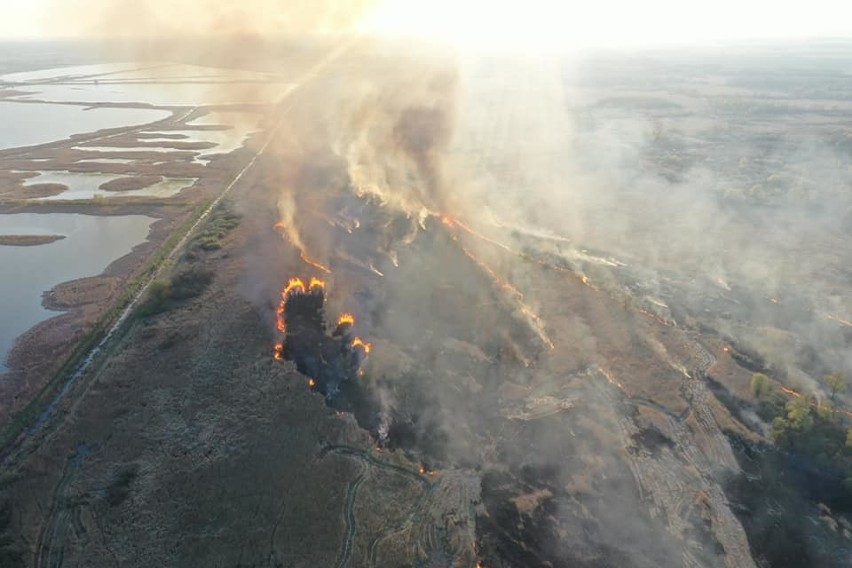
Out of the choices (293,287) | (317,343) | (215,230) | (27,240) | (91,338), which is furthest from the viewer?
(27,240)

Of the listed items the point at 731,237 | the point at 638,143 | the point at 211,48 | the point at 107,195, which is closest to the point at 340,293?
the point at 731,237

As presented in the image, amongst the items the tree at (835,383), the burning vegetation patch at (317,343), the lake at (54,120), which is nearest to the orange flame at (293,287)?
the burning vegetation patch at (317,343)

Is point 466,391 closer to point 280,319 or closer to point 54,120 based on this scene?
point 280,319

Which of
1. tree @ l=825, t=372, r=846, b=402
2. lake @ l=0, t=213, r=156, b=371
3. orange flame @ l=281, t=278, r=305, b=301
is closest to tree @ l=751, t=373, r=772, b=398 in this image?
tree @ l=825, t=372, r=846, b=402

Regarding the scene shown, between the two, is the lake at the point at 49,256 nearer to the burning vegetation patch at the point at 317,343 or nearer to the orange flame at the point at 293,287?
the orange flame at the point at 293,287

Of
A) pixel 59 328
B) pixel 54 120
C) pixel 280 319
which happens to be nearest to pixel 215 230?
pixel 59 328

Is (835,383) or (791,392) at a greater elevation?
(835,383)

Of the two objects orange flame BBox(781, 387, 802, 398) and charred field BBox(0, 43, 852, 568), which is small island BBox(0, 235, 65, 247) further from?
orange flame BBox(781, 387, 802, 398)
